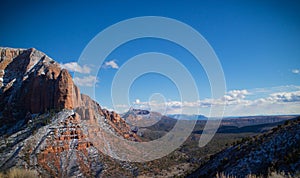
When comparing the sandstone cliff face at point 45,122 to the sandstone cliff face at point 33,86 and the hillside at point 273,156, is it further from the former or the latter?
the hillside at point 273,156

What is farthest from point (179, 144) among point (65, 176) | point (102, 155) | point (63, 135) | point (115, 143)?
point (65, 176)

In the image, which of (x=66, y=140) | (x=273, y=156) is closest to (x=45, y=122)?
(x=66, y=140)

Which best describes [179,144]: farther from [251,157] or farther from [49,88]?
[251,157]

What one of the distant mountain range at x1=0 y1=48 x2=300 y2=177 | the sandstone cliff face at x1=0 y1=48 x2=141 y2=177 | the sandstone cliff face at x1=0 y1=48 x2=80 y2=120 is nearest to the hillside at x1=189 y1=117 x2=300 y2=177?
the distant mountain range at x1=0 y1=48 x2=300 y2=177

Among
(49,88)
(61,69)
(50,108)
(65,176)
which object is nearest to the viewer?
(65,176)

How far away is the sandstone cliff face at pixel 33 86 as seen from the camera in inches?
2773

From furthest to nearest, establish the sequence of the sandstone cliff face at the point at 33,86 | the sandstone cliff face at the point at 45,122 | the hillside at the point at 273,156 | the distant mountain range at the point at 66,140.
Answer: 1. the sandstone cliff face at the point at 33,86
2. the sandstone cliff face at the point at 45,122
3. the distant mountain range at the point at 66,140
4. the hillside at the point at 273,156

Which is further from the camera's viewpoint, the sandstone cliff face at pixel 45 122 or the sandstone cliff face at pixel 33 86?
the sandstone cliff face at pixel 33 86

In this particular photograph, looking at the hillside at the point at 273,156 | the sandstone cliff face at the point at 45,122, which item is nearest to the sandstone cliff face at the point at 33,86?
the sandstone cliff face at the point at 45,122

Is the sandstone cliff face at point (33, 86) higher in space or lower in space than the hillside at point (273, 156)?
higher

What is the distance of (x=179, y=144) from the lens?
98062mm

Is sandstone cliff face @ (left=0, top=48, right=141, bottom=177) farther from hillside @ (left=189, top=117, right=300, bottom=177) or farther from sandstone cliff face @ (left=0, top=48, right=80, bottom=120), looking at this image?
hillside @ (left=189, top=117, right=300, bottom=177)

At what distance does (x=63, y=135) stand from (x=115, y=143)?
1685 centimetres

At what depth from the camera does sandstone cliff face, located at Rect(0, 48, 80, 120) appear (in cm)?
7044
